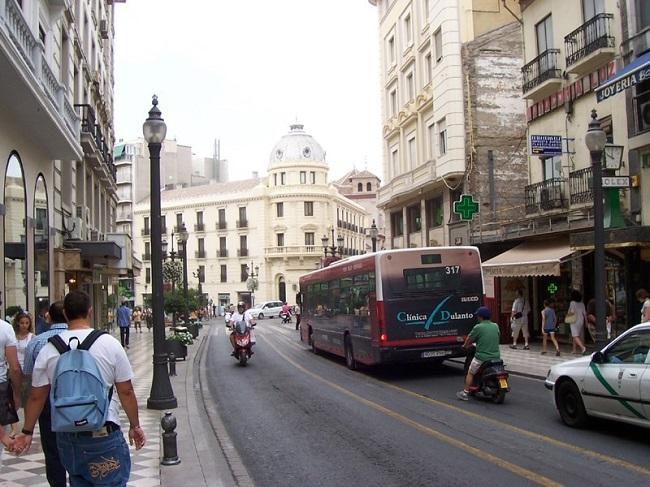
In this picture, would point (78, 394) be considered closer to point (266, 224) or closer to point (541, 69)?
point (541, 69)

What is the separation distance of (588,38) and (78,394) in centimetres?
1841

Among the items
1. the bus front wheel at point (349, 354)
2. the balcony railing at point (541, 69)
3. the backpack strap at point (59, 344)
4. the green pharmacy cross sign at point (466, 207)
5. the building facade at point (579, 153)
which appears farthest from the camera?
the green pharmacy cross sign at point (466, 207)

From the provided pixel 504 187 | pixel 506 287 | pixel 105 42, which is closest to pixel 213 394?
pixel 506 287

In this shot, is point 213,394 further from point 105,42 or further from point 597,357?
point 105,42

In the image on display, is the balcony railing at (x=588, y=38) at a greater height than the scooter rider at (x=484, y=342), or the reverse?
the balcony railing at (x=588, y=38)

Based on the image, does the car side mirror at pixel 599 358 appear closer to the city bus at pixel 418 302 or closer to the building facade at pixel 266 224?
the city bus at pixel 418 302

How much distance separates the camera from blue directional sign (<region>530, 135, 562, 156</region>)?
19.6m

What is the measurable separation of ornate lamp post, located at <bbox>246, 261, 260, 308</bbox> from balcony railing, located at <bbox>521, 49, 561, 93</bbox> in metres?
54.7

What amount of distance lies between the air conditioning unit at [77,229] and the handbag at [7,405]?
56.3 feet

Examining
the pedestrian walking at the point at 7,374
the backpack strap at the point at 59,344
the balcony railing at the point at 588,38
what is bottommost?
the pedestrian walking at the point at 7,374

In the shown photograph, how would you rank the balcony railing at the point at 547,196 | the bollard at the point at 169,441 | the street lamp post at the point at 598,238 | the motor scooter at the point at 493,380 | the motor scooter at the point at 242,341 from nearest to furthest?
1. the bollard at the point at 169,441
2. the motor scooter at the point at 493,380
3. the street lamp post at the point at 598,238
4. the motor scooter at the point at 242,341
5. the balcony railing at the point at 547,196

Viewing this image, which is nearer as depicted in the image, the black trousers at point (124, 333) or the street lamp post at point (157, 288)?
the street lamp post at point (157, 288)

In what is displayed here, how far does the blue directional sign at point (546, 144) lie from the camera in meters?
19.6

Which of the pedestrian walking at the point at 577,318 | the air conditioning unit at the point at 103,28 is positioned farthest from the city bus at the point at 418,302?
the air conditioning unit at the point at 103,28
